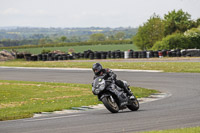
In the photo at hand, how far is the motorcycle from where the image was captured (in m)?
13.2

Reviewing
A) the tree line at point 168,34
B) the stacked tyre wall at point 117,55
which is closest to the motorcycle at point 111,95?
the stacked tyre wall at point 117,55

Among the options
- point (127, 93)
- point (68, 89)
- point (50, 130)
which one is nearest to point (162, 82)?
point (68, 89)

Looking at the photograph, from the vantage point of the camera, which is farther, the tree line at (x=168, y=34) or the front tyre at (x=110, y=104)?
the tree line at (x=168, y=34)

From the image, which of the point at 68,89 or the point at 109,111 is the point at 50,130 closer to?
the point at 109,111

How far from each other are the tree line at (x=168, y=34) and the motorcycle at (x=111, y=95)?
46583mm

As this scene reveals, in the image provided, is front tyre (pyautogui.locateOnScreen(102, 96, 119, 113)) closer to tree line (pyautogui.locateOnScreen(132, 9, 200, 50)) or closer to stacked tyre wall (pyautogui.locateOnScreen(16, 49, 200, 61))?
stacked tyre wall (pyautogui.locateOnScreen(16, 49, 200, 61))

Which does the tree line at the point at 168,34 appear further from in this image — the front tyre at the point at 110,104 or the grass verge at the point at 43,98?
the front tyre at the point at 110,104

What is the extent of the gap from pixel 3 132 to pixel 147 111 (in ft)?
15.4

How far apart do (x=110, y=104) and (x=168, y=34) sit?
7157 cm

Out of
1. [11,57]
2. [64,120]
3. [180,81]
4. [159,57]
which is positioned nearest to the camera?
[64,120]

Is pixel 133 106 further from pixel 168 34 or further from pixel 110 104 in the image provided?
pixel 168 34

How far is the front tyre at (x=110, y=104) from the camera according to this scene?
13156 millimetres

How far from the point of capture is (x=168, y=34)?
274 feet

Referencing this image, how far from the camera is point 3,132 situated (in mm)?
10359
